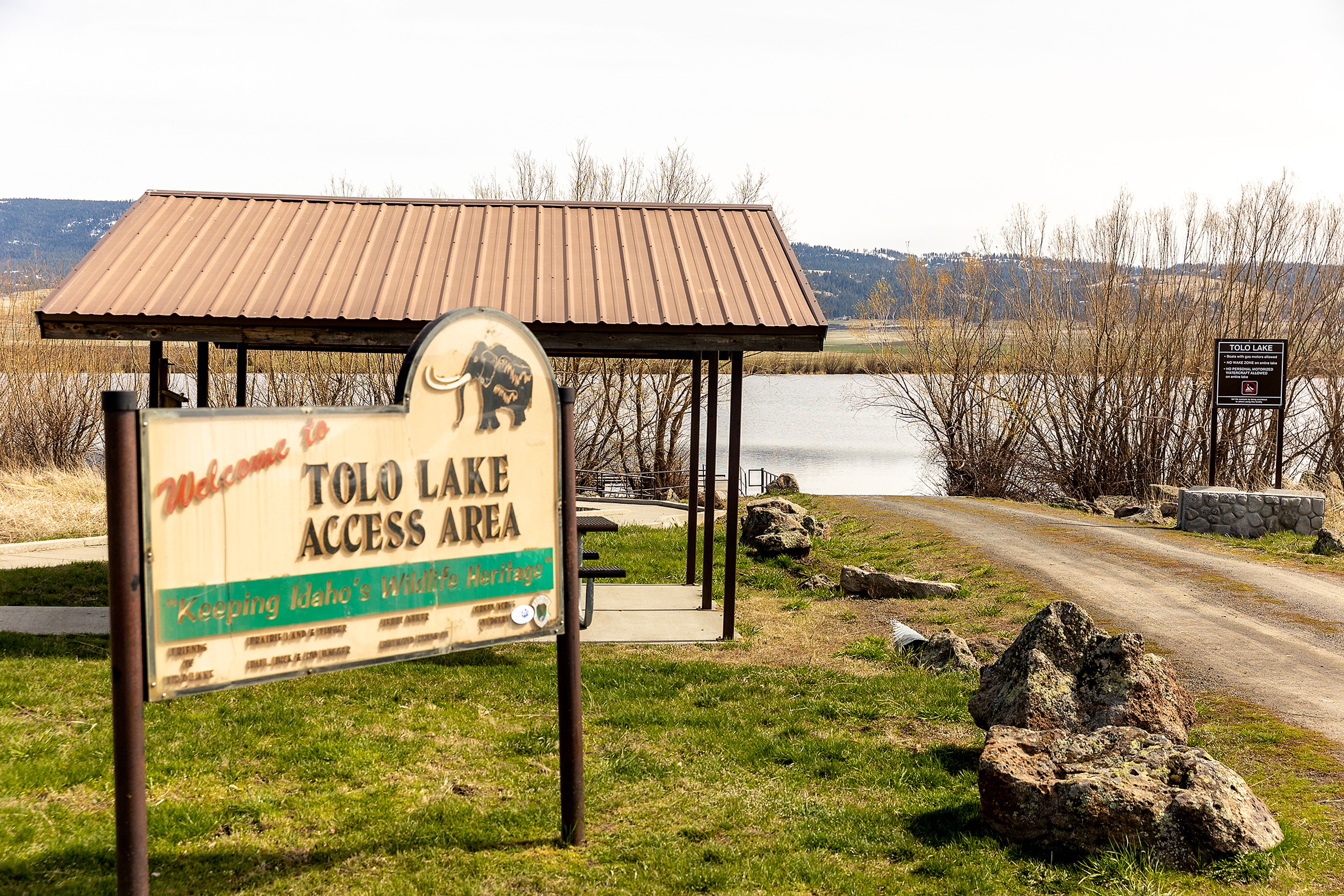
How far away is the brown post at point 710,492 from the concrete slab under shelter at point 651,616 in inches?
6.7

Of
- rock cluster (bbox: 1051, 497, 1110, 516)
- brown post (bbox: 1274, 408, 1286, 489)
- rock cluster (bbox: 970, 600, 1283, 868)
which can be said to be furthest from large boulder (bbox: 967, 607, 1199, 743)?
rock cluster (bbox: 1051, 497, 1110, 516)

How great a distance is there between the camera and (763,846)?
4.41 meters

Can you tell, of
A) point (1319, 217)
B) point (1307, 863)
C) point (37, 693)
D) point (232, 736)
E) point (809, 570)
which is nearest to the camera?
point (1307, 863)

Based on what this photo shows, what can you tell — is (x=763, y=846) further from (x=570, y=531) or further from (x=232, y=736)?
(x=232, y=736)

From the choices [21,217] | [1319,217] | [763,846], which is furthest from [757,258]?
[21,217]

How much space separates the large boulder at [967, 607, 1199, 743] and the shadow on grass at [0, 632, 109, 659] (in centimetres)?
672

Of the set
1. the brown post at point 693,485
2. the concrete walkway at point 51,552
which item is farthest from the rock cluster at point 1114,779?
the concrete walkway at point 51,552

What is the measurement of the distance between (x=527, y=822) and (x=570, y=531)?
58.0 inches

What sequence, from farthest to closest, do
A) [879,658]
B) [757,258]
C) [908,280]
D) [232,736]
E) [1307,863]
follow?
[908,280], [757,258], [879,658], [232,736], [1307,863]

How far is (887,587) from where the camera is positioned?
10.6 meters

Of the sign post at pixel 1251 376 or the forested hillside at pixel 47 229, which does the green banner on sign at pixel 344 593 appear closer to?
the sign post at pixel 1251 376

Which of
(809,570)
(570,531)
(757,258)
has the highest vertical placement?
(757,258)

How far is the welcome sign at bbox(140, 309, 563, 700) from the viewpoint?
337cm

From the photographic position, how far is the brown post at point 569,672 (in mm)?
4367
